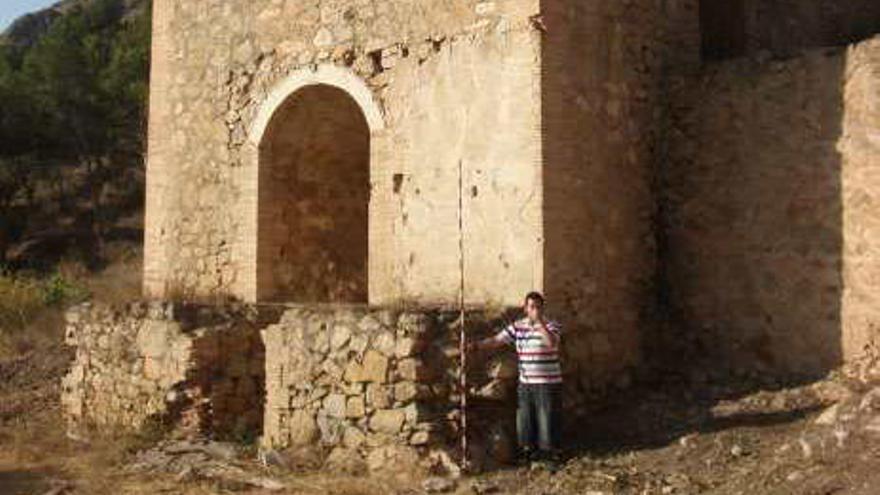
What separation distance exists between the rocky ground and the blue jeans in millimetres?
226

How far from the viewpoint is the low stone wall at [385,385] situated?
741cm

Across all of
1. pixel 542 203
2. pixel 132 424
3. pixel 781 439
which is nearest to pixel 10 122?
pixel 132 424

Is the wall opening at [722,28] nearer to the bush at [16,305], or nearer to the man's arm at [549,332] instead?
the man's arm at [549,332]

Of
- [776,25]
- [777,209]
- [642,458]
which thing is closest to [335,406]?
[642,458]

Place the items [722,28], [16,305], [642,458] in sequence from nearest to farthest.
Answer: [642,458]
[722,28]
[16,305]

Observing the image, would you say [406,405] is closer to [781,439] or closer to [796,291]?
[781,439]

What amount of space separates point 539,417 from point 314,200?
445 cm

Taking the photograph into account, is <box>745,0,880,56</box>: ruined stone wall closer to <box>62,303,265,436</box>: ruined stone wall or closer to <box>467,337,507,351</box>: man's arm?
<box>467,337,507,351</box>: man's arm

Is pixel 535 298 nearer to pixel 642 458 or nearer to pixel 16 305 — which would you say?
pixel 642 458

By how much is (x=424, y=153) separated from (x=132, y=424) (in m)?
3.48

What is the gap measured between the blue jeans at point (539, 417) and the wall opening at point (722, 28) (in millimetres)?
4365

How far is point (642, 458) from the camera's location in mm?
7281

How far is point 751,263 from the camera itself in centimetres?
888

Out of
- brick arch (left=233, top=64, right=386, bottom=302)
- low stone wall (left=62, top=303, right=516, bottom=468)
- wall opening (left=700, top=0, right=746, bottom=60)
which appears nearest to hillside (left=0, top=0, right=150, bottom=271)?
brick arch (left=233, top=64, right=386, bottom=302)
